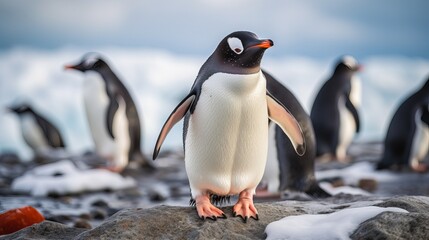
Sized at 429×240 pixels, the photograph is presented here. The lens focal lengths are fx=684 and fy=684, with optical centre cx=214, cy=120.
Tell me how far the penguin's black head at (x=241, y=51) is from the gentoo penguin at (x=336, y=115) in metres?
6.64

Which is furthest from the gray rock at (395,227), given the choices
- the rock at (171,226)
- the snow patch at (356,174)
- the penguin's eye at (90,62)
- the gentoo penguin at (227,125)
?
the penguin's eye at (90,62)

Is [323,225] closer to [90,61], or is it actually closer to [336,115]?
[90,61]

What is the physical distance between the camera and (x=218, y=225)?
10.0ft

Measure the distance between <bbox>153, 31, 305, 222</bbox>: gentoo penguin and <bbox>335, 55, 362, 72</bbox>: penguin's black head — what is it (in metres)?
6.97

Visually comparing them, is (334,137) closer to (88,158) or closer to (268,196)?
(88,158)

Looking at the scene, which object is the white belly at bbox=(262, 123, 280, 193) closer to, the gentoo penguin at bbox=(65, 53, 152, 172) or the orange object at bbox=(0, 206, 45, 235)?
the orange object at bbox=(0, 206, 45, 235)

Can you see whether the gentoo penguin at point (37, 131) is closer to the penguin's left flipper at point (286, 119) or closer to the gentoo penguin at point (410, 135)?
the gentoo penguin at point (410, 135)

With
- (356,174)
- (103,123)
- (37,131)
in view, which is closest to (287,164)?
(356,174)

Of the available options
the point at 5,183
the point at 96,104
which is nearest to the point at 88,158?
the point at 96,104

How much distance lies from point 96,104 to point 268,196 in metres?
4.46

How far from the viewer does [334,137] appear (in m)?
9.83

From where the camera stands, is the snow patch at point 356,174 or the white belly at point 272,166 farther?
the snow patch at point 356,174

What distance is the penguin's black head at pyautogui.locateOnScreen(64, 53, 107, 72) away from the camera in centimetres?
895

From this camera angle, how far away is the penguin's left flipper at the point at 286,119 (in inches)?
136
